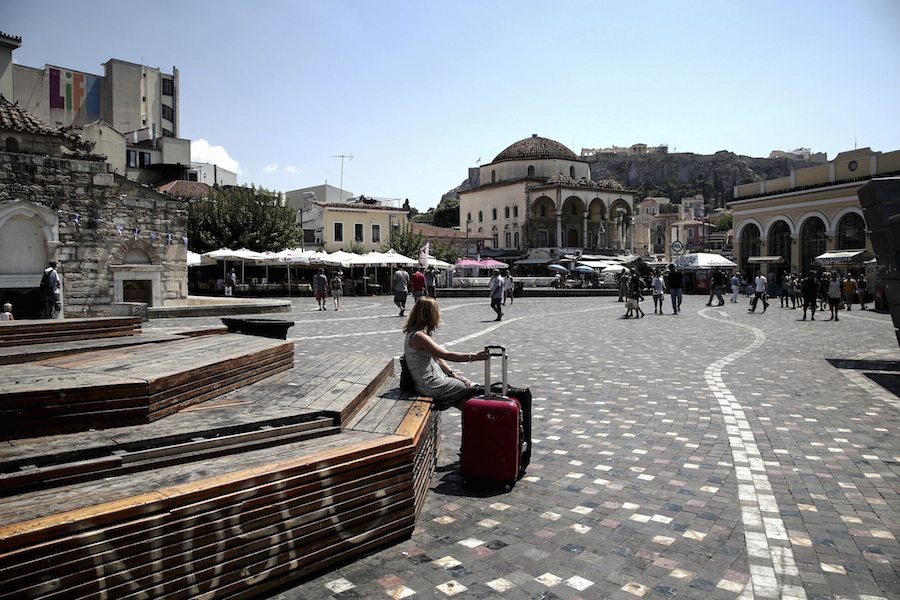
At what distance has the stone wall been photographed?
17.2m

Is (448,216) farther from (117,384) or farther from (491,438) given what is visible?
(117,384)

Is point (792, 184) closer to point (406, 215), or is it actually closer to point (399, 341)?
point (406, 215)

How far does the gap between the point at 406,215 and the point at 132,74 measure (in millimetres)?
28621

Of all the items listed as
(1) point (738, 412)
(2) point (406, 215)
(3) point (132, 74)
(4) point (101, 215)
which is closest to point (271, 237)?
(2) point (406, 215)

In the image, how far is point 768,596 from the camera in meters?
3.28

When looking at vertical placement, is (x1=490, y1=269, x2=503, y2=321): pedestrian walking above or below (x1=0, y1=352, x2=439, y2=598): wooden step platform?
above

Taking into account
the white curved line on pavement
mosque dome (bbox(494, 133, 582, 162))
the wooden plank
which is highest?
mosque dome (bbox(494, 133, 582, 162))

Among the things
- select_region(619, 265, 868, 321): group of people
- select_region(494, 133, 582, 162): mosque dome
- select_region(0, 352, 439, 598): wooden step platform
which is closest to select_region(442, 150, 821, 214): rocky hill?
select_region(494, 133, 582, 162): mosque dome

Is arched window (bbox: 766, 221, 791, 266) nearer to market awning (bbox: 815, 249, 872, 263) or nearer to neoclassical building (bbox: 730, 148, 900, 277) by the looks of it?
neoclassical building (bbox: 730, 148, 900, 277)

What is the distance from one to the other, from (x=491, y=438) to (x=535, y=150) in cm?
7188

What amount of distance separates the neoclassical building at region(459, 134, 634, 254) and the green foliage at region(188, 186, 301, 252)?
35.4 m

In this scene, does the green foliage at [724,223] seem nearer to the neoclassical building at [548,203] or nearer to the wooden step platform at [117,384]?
the neoclassical building at [548,203]

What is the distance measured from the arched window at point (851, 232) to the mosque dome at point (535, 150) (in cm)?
3397

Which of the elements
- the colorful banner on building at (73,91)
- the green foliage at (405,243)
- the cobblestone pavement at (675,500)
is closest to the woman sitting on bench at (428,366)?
the cobblestone pavement at (675,500)
